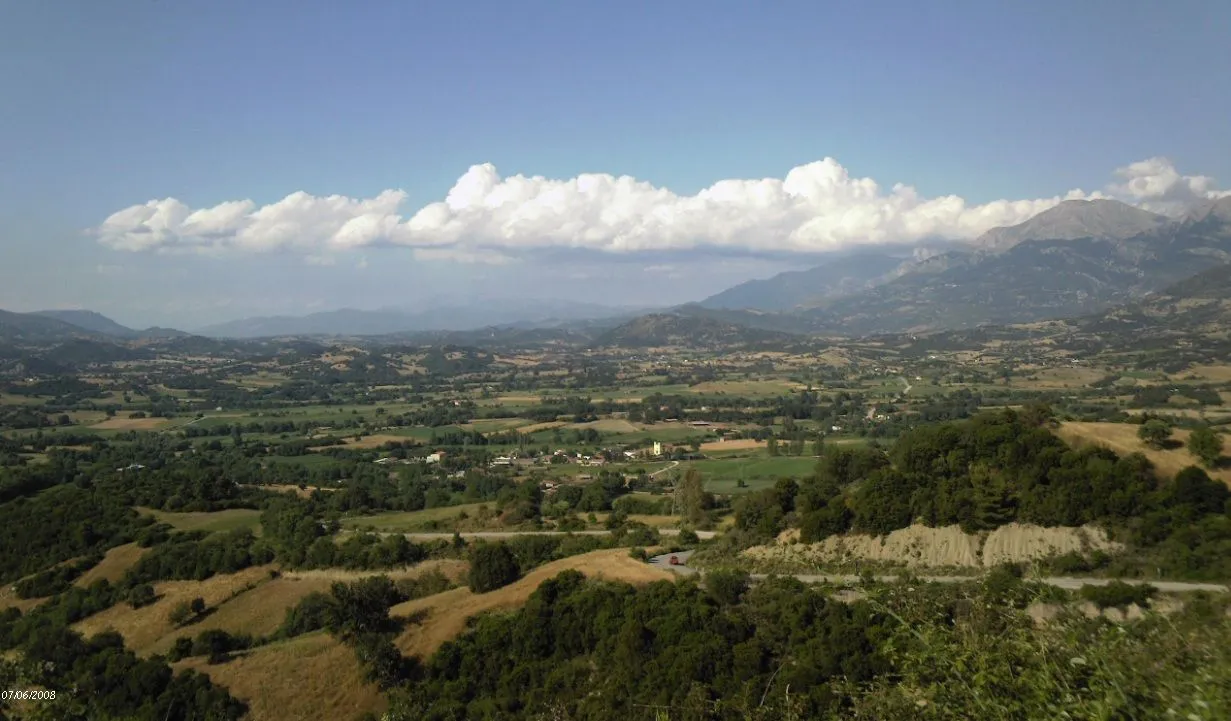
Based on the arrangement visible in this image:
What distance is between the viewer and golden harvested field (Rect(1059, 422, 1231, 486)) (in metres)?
27.4

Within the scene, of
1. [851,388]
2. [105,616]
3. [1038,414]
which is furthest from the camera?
[851,388]

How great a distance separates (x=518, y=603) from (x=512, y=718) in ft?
23.5

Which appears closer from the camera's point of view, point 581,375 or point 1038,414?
point 1038,414

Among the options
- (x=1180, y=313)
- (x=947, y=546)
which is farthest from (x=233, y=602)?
(x=1180, y=313)

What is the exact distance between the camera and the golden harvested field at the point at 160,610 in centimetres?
2807

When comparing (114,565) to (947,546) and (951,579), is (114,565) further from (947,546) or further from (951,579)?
(947,546)

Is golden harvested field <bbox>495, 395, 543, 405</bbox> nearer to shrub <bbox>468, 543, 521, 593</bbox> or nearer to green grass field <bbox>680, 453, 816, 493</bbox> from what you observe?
green grass field <bbox>680, 453, 816, 493</bbox>

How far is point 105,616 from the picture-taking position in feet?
97.9

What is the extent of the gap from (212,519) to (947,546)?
3838cm

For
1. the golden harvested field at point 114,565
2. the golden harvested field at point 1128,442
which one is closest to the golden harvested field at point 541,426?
the golden harvested field at point 114,565

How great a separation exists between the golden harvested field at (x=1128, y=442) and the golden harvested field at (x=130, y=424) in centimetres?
8726

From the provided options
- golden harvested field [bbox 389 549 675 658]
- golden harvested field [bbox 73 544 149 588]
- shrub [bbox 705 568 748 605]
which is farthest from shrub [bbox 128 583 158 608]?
shrub [bbox 705 568 748 605]

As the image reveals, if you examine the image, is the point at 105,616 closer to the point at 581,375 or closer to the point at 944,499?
the point at 944,499

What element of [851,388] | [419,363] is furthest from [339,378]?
[851,388]
